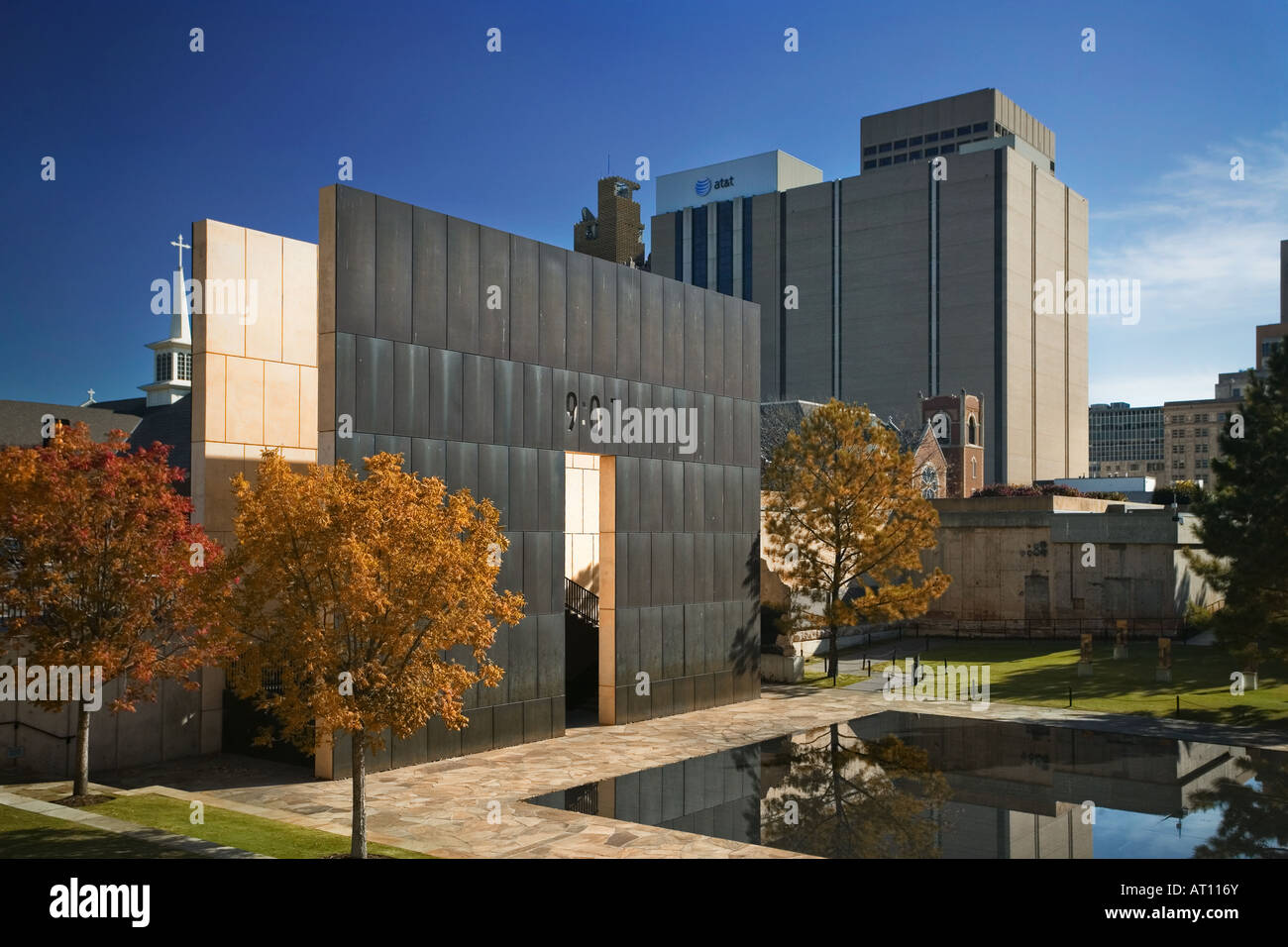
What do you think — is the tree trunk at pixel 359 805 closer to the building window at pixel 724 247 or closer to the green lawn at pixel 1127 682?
the green lawn at pixel 1127 682

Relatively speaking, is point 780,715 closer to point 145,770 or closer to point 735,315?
point 735,315

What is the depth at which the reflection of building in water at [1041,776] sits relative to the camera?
55.3 ft

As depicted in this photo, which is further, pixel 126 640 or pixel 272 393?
pixel 272 393

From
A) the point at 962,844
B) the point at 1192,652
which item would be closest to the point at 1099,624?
the point at 1192,652

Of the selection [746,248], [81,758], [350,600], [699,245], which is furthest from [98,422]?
[699,245]

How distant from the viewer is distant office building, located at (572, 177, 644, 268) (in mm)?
50625

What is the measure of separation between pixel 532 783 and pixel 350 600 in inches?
297

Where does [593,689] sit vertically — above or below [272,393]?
below

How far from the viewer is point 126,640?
675 inches

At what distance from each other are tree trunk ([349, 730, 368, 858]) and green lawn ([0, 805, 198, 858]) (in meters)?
2.15
